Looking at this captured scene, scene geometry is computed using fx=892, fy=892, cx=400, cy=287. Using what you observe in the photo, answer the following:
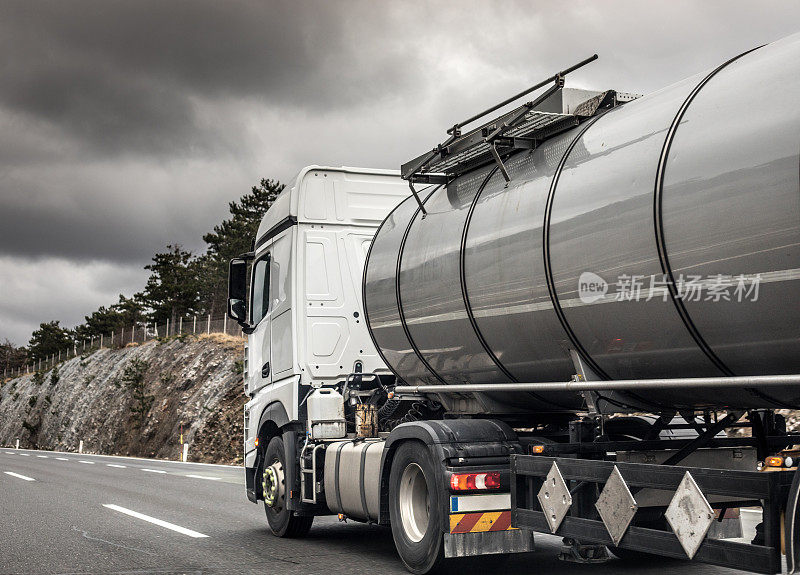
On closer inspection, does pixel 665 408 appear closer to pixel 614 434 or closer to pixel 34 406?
pixel 614 434

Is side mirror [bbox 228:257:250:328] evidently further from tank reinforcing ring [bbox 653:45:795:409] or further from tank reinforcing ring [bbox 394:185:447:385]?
tank reinforcing ring [bbox 653:45:795:409]

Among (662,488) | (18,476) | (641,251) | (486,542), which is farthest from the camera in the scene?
(18,476)

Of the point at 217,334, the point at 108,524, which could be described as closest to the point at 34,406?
the point at 217,334

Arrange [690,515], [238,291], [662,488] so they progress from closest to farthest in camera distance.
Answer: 1. [690,515]
2. [662,488]
3. [238,291]

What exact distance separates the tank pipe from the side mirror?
3.92 m

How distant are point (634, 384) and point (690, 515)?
103cm

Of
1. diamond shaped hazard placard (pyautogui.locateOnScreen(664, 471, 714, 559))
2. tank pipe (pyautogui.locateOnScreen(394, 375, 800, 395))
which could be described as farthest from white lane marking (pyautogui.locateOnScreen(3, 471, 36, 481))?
diamond shaped hazard placard (pyautogui.locateOnScreen(664, 471, 714, 559))

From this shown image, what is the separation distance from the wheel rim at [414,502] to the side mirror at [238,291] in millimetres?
4299

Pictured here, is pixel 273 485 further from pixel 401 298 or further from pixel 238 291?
pixel 401 298

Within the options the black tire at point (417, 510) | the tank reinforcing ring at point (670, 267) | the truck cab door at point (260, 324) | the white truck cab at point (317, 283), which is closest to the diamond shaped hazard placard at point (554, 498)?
the black tire at point (417, 510)

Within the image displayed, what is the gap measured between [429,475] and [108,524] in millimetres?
5607

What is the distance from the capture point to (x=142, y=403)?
169ft

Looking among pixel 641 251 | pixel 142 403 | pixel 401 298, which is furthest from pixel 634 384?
pixel 142 403

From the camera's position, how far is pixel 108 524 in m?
10.6
